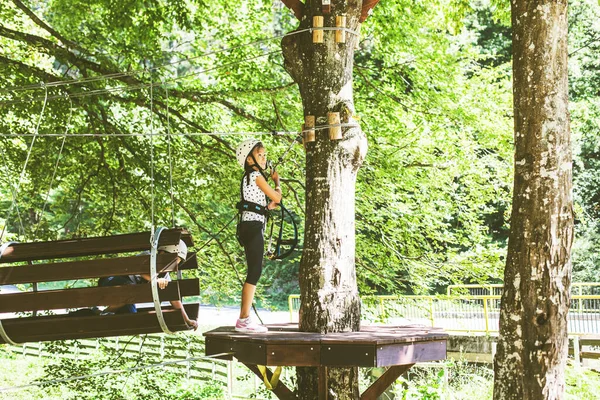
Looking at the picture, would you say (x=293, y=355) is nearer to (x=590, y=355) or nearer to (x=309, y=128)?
(x=309, y=128)

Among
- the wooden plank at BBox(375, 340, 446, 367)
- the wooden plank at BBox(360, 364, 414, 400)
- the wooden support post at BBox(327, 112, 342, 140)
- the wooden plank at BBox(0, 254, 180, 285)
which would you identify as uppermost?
the wooden support post at BBox(327, 112, 342, 140)

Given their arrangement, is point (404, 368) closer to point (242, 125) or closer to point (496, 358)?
point (496, 358)

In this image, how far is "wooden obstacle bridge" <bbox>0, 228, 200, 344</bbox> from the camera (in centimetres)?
407

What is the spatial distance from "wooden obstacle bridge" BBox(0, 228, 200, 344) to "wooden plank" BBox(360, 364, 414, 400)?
130 centimetres

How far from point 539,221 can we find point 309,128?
1681 mm

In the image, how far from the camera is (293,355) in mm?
4102

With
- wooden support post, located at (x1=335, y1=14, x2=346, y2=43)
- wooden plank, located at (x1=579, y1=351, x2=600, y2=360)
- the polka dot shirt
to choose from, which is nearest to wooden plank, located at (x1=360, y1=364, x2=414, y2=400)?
the polka dot shirt

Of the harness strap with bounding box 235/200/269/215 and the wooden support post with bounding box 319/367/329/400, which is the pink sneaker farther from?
the harness strap with bounding box 235/200/269/215

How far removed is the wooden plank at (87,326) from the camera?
13.7 ft

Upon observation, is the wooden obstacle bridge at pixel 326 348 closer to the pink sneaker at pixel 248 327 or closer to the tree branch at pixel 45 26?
the pink sneaker at pixel 248 327

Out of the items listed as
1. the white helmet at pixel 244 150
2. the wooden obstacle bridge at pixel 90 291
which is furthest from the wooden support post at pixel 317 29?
the wooden obstacle bridge at pixel 90 291

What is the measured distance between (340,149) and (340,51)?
662mm

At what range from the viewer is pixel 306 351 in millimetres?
4098

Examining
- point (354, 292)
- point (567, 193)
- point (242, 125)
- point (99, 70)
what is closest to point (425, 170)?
point (242, 125)
